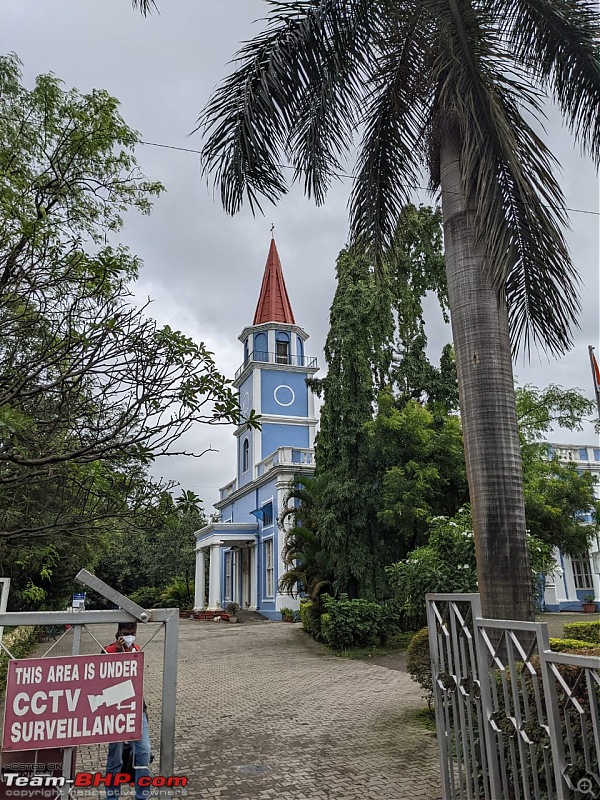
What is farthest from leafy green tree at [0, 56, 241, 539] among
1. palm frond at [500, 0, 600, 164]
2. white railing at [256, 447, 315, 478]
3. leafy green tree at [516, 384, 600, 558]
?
white railing at [256, 447, 315, 478]

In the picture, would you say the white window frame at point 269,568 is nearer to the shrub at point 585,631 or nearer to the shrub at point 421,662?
the shrub at point 585,631

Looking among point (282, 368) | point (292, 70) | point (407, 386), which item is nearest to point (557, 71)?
point (292, 70)

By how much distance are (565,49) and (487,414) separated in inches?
151

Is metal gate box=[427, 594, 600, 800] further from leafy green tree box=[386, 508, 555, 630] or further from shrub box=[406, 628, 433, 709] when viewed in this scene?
leafy green tree box=[386, 508, 555, 630]

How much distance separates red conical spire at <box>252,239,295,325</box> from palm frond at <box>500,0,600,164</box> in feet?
84.2

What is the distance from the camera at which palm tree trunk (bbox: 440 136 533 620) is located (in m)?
5.02

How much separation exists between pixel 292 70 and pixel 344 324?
1027 cm

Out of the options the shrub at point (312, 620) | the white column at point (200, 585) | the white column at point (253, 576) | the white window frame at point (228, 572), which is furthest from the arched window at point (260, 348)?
the shrub at point (312, 620)

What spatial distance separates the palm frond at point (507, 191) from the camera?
5445 millimetres

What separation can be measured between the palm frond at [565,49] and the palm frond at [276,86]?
1.56m

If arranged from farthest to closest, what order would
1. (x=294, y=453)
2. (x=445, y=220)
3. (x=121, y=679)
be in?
(x=294, y=453), (x=445, y=220), (x=121, y=679)

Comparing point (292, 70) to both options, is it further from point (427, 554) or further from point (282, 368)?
point (282, 368)

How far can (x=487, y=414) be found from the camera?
17.6 feet

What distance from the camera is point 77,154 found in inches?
226
